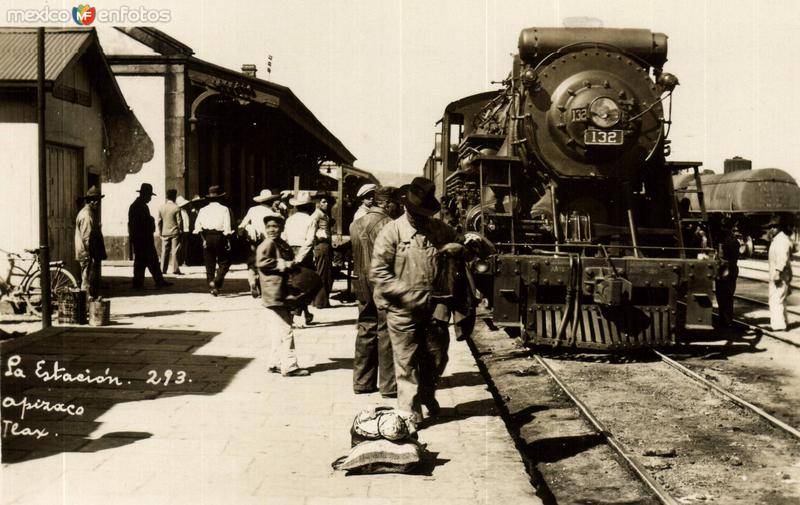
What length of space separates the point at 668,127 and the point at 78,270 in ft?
28.9

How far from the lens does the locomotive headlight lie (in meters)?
9.75

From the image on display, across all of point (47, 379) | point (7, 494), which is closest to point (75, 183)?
point (47, 379)

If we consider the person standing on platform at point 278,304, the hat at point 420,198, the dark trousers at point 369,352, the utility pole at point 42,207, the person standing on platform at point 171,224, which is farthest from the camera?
the person standing on platform at point 171,224

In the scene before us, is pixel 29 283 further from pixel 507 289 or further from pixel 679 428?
pixel 679 428

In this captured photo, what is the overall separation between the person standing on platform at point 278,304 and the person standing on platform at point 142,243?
712cm

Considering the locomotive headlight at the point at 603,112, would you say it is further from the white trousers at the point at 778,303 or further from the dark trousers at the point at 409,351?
the dark trousers at the point at 409,351

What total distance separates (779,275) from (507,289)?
4.88 meters

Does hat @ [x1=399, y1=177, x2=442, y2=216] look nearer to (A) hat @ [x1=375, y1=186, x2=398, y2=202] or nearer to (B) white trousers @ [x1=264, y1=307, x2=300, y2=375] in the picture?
(A) hat @ [x1=375, y1=186, x2=398, y2=202]

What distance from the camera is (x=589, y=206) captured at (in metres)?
10.3

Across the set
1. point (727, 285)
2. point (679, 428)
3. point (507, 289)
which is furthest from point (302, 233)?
point (727, 285)

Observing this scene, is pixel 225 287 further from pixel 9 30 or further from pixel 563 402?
pixel 563 402

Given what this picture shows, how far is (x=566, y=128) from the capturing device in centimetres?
992

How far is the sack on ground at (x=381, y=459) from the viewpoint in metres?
4.89

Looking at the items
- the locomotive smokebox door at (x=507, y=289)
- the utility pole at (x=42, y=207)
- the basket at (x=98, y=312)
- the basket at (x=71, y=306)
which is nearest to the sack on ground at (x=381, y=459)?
the locomotive smokebox door at (x=507, y=289)
